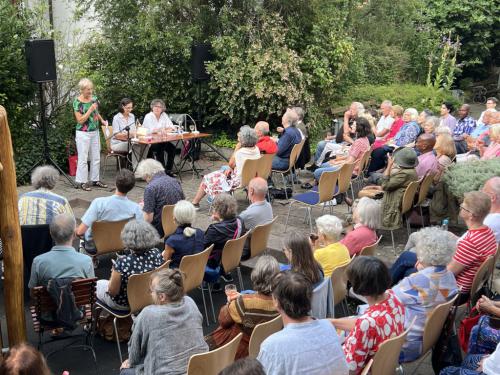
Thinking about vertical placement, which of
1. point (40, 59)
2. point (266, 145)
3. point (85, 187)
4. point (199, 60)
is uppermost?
point (40, 59)

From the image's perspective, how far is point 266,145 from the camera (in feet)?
29.6

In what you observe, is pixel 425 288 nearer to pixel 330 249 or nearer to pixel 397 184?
pixel 330 249

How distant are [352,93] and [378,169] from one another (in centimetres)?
526

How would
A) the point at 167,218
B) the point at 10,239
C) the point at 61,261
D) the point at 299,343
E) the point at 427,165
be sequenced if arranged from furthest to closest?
the point at 427,165, the point at 167,218, the point at 61,261, the point at 10,239, the point at 299,343

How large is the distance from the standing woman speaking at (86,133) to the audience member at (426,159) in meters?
4.49

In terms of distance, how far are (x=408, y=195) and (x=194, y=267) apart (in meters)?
2.78

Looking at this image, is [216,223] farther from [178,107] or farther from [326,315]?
[178,107]

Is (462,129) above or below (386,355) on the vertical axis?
above

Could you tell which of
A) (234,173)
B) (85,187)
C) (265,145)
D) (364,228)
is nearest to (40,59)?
(85,187)

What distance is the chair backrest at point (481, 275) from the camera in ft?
16.5


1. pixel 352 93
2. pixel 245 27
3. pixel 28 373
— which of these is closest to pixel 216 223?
pixel 28 373

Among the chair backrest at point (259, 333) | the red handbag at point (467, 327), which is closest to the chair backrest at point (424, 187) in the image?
the red handbag at point (467, 327)

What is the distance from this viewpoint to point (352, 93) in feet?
47.1

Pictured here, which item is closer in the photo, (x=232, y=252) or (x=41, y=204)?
(x=232, y=252)
